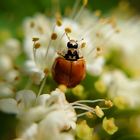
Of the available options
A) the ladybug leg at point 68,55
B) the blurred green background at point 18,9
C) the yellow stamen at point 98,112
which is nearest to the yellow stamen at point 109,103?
the yellow stamen at point 98,112

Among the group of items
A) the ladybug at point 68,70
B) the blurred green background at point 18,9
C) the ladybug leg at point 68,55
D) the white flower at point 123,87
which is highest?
the blurred green background at point 18,9

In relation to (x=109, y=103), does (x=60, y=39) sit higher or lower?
higher

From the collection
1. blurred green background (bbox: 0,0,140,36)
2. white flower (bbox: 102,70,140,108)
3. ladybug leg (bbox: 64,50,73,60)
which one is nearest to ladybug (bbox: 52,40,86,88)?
ladybug leg (bbox: 64,50,73,60)

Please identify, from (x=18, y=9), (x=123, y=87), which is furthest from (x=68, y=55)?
(x=18, y=9)

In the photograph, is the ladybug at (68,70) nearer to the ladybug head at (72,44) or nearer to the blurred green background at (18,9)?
the ladybug head at (72,44)

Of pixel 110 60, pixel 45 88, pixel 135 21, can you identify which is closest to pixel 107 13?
pixel 135 21

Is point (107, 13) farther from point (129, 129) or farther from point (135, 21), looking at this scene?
point (129, 129)

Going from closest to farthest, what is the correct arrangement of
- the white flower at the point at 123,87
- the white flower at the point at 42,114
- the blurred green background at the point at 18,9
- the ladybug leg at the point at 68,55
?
the white flower at the point at 42,114
the ladybug leg at the point at 68,55
the white flower at the point at 123,87
the blurred green background at the point at 18,9

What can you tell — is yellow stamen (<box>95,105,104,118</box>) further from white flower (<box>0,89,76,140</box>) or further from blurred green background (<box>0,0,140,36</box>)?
blurred green background (<box>0,0,140,36</box>)

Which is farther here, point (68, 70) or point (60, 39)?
point (60, 39)

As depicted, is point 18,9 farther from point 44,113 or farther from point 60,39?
point 44,113
